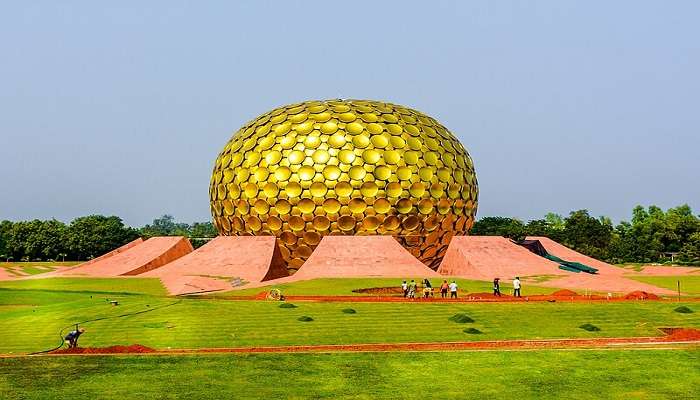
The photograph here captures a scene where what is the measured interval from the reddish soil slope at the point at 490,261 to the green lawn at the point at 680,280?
196 inches

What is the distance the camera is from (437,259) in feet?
150

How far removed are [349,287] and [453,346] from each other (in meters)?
14.3

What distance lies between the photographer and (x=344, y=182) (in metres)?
41.8

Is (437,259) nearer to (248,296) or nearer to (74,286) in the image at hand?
(248,296)

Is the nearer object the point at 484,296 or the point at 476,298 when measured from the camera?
the point at 476,298

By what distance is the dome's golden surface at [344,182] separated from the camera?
4212 cm

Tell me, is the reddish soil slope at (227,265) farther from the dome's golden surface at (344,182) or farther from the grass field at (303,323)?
the grass field at (303,323)

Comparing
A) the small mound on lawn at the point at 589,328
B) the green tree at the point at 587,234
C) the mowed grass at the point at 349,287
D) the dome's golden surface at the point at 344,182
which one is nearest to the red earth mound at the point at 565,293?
the mowed grass at the point at 349,287

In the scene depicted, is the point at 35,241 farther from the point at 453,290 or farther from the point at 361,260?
the point at 453,290

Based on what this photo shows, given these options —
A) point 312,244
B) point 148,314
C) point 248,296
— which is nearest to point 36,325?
point 148,314

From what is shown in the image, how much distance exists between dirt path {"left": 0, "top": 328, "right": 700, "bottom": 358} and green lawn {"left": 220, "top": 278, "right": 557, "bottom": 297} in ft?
38.3

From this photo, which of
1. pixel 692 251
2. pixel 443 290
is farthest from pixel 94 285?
pixel 692 251

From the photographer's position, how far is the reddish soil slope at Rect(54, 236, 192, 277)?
4216 cm

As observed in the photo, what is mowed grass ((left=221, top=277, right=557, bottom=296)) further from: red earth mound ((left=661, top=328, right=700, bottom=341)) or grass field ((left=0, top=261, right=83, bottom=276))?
grass field ((left=0, top=261, right=83, bottom=276))
